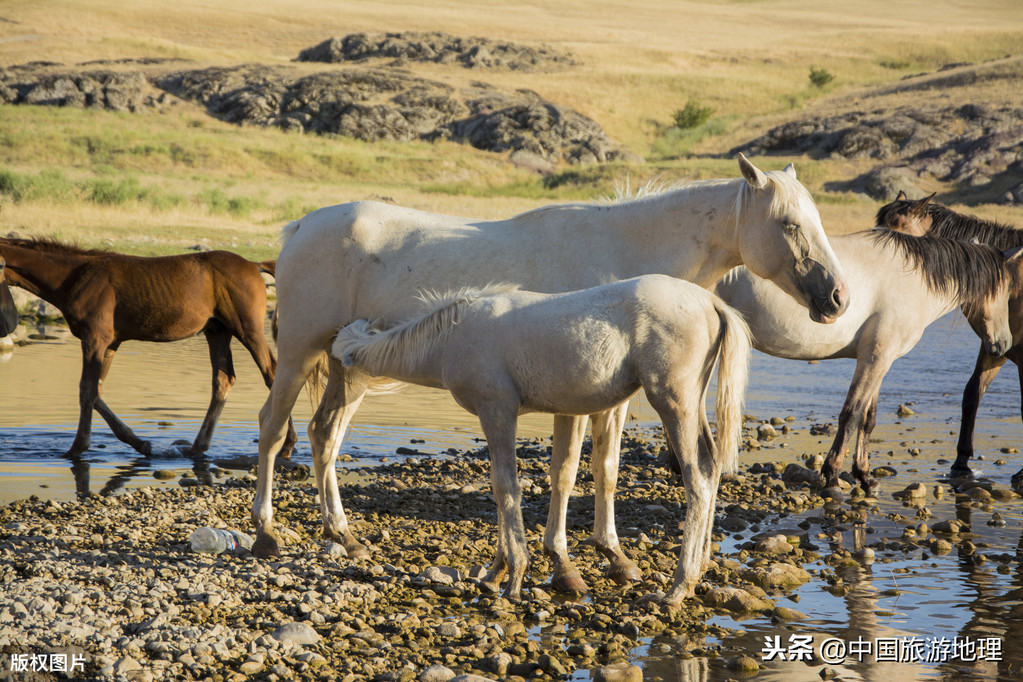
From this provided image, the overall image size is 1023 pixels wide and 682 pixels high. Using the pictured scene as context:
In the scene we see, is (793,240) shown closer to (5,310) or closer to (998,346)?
(998,346)

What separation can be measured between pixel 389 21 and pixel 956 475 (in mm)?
96396

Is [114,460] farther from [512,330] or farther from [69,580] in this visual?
[512,330]

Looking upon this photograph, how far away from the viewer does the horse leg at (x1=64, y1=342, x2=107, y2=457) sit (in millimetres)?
8969

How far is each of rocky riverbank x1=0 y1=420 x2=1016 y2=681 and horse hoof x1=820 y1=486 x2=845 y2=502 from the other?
0.43 ft

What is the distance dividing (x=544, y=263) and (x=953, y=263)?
456 centimetres

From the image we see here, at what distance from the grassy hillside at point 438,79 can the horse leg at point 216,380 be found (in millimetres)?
5549

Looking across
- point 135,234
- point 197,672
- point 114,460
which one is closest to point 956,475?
point 197,672

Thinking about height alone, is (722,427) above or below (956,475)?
above

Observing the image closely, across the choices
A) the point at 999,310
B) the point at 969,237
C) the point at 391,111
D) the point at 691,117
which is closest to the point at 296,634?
the point at 999,310

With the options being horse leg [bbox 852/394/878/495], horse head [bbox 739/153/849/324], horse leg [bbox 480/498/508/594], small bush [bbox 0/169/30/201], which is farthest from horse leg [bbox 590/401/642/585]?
small bush [bbox 0/169/30/201]

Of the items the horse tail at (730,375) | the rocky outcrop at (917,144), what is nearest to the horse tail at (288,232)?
the horse tail at (730,375)

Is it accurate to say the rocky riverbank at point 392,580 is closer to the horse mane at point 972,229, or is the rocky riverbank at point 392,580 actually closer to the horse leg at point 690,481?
the horse leg at point 690,481

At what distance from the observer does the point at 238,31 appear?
9325cm

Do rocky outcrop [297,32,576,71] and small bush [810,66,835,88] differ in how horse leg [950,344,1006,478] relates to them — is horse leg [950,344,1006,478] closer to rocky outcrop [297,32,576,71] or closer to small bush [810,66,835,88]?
rocky outcrop [297,32,576,71]
